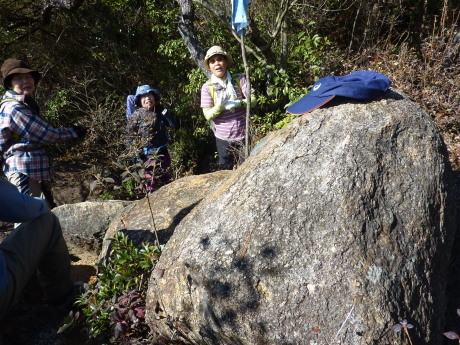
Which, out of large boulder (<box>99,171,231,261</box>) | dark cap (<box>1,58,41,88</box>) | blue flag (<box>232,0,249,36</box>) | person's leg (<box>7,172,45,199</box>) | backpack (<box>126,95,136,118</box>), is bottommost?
large boulder (<box>99,171,231,261</box>)

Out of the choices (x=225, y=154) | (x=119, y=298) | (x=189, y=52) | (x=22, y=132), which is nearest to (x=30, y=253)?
(x=119, y=298)

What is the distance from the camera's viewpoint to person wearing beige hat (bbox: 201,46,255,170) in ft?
15.3

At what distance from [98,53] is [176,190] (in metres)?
5.23

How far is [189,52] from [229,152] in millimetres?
2945

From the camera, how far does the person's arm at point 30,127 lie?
371 centimetres

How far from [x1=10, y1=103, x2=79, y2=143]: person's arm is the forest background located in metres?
2.33

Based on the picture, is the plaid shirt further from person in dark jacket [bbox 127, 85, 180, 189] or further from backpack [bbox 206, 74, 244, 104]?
backpack [bbox 206, 74, 244, 104]

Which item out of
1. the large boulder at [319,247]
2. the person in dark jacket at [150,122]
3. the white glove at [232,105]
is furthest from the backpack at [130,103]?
the large boulder at [319,247]

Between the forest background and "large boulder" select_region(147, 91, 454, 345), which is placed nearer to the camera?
"large boulder" select_region(147, 91, 454, 345)

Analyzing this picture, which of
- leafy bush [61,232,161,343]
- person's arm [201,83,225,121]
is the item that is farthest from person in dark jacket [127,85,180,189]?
leafy bush [61,232,161,343]

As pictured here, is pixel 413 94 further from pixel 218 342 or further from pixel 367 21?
pixel 218 342

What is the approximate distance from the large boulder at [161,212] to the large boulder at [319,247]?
863 millimetres

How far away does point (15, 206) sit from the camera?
2.65 meters

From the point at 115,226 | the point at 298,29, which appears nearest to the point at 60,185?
the point at 115,226
